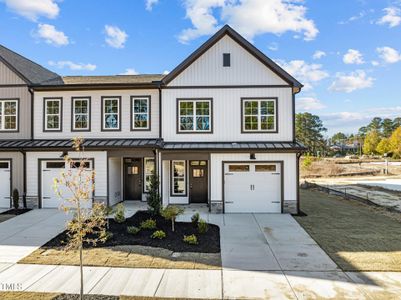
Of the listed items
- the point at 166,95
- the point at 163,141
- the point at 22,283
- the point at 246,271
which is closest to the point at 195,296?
the point at 246,271

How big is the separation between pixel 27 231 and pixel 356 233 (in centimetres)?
1177

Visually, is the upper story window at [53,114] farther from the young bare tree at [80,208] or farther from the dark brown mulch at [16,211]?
the young bare tree at [80,208]

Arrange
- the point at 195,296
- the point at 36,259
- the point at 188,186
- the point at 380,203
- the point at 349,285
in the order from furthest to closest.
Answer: the point at 380,203 < the point at 188,186 < the point at 36,259 < the point at 349,285 < the point at 195,296

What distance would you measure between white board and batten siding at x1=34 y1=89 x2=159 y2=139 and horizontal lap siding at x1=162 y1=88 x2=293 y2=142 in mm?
674

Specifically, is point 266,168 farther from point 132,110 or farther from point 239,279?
point 239,279

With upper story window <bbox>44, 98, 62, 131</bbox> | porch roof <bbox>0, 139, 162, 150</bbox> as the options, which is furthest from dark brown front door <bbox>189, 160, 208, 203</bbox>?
upper story window <bbox>44, 98, 62, 131</bbox>

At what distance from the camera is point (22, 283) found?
6129mm

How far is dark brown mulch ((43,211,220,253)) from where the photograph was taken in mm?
8344

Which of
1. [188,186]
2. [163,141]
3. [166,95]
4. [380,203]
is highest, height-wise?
[166,95]

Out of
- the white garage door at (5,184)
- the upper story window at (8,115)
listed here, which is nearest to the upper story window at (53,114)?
the upper story window at (8,115)

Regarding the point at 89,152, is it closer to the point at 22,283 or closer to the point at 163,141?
the point at 163,141

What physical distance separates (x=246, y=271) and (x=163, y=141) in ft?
27.4

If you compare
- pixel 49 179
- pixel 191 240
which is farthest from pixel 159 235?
pixel 49 179

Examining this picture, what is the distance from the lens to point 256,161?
1299cm
